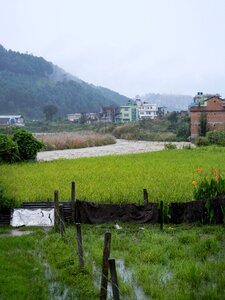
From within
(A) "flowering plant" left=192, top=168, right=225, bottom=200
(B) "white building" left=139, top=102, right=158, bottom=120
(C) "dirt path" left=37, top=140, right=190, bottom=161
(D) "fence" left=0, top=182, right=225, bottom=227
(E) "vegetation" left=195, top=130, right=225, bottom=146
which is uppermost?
(B) "white building" left=139, top=102, right=158, bottom=120

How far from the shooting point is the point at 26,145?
23000 millimetres

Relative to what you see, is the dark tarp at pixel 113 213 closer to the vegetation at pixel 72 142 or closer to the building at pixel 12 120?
the vegetation at pixel 72 142

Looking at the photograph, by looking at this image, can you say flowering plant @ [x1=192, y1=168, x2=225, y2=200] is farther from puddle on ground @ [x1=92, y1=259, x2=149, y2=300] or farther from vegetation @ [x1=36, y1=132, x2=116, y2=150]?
vegetation @ [x1=36, y1=132, x2=116, y2=150]

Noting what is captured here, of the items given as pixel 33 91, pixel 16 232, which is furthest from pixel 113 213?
pixel 33 91

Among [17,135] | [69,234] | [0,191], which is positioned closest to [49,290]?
[69,234]

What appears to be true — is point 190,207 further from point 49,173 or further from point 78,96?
point 78,96

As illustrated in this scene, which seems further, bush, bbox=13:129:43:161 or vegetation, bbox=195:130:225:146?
A: vegetation, bbox=195:130:225:146

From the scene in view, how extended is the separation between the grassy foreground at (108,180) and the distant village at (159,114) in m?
23.7

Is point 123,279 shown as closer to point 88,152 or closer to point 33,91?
point 88,152

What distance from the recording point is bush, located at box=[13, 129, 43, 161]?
75.3ft

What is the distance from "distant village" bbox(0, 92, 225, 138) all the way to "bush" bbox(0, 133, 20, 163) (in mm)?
26612

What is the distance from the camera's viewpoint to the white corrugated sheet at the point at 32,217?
9.78 m

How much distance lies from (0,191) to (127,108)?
269ft

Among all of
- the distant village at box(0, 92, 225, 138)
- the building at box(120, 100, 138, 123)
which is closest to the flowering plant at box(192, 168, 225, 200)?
the distant village at box(0, 92, 225, 138)
